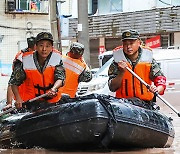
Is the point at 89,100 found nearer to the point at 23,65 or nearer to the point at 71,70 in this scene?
the point at 23,65

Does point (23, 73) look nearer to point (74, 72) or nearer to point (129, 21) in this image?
point (74, 72)

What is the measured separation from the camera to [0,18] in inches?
1104

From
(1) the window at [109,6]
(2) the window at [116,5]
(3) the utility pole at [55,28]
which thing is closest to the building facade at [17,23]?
(1) the window at [109,6]

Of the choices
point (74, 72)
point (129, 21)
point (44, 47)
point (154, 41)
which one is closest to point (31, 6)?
point (129, 21)

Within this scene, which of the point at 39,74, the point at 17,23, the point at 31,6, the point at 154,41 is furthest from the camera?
the point at 31,6

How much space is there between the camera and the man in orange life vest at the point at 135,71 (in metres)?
8.36

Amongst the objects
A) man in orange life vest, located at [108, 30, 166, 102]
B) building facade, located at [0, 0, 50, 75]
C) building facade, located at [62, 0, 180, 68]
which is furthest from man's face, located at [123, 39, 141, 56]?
building facade, located at [0, 0, 50, 75]

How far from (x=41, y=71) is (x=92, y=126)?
1.35 m

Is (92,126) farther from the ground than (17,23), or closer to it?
closer to it

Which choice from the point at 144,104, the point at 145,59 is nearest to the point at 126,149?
the point at 144,104

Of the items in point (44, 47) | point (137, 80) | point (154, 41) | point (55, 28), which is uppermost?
point (44, 47)

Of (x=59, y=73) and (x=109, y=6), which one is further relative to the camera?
(x=109, y=6)

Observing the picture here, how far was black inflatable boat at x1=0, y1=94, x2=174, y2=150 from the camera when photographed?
775 centimetres

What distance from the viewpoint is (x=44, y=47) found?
27.8 feet
